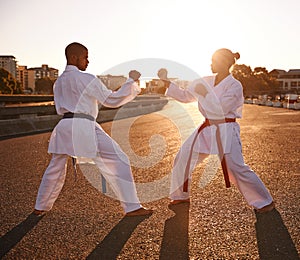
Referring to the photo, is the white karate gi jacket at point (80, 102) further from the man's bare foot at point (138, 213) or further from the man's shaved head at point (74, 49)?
the man's bare foot at point (138, 213)

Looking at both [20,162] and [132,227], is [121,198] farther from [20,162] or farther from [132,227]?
[20,162]

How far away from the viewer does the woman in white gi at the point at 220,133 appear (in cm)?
517

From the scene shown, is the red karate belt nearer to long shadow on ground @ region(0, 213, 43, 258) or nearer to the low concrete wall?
long shadow on ground @ region(0, 213, 43, 258)

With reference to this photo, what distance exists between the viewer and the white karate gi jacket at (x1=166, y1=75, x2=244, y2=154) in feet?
17.0

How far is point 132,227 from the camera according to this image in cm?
469

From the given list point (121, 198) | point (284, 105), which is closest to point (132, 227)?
point (121, 198)

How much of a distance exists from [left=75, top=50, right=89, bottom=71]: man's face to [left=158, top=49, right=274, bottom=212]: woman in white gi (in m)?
0.89

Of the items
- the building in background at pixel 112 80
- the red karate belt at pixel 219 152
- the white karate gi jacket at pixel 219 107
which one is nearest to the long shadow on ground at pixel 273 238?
the red karate belt at pixel 219 152

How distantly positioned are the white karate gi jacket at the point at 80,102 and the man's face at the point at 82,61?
0.08 meters

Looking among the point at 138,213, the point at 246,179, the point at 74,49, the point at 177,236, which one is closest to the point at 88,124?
the point at 74,49

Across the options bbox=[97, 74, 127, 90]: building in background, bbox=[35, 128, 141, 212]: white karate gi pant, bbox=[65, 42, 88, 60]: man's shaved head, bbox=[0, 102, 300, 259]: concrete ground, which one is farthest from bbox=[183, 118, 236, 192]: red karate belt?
bbox=[65, 42, 88, 60]: man's shaved head

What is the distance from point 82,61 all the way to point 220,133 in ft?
5.77

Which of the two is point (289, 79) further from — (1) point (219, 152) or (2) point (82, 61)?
(2) point (82, 61)

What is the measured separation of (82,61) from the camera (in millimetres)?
5191
